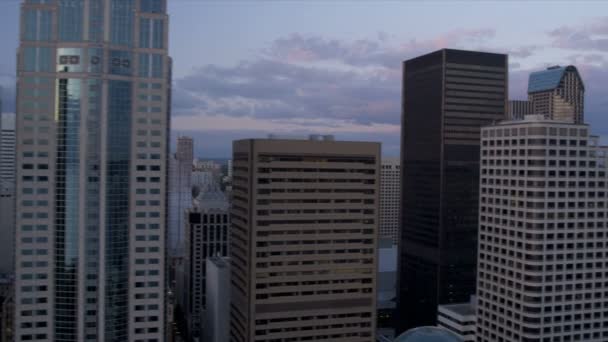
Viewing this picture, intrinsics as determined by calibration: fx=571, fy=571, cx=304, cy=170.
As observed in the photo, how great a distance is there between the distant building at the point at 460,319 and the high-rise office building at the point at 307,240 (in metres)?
16.3

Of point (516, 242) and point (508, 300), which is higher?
point (516, 242)

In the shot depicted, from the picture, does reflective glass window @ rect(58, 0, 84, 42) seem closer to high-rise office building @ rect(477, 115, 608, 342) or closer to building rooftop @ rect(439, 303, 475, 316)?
high-rise office building @ rect(477, 115, 608, 342)

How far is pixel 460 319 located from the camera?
3807 inches

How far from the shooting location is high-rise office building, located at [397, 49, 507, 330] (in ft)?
449

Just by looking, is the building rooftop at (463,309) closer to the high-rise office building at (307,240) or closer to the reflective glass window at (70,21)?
the high-rise office building at (307,240)

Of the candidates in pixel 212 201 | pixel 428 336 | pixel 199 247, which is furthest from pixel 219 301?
pixel 428 336

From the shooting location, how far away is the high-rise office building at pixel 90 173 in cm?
7912

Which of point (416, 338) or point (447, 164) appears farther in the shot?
point (447, 164)

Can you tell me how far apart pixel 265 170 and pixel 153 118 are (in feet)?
60.1

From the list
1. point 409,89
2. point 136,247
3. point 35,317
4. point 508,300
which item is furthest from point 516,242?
point 409,89

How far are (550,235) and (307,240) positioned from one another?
35.6m

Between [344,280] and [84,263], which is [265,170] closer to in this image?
[344,280]

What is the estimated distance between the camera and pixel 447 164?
139125 millimetres

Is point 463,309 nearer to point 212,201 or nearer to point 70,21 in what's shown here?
point 70,21
